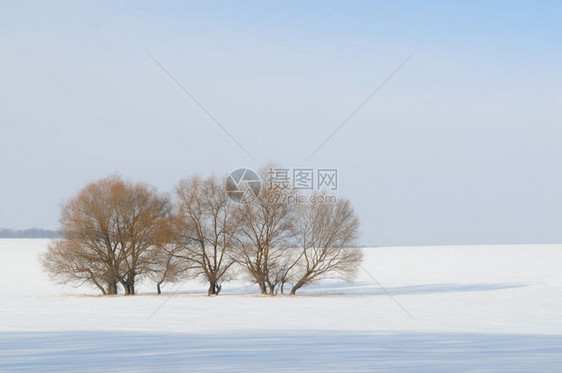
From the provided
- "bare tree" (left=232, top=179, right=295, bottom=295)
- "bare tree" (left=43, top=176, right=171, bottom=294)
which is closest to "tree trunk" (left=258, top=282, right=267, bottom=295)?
"bare tree" (left=232, top=179, right=295, bottom=295)

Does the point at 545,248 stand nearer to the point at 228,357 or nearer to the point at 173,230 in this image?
the point at 173,230

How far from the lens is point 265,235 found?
49125 mm

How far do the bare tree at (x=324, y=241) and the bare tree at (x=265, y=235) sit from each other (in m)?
0.96

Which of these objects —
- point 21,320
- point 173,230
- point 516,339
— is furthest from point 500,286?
point 21,320

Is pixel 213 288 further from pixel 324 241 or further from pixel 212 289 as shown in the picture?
pixel 324 241

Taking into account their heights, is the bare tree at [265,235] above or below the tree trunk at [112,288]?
above

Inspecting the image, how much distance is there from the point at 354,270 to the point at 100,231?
18209 mm

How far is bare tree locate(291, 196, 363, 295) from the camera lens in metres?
49.5

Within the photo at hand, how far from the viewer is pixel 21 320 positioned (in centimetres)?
2680

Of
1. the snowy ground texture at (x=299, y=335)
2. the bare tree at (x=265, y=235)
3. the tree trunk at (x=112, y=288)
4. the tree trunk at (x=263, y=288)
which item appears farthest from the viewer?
the tree trunk at (x=112, y=288)

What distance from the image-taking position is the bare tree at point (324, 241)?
49.5 metres

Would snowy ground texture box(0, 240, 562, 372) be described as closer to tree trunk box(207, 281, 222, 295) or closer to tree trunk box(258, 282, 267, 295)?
tree trunk box(258, 282, 267, 295)

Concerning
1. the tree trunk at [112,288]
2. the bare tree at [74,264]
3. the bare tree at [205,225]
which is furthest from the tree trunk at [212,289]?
the bare tree at [74,264]
